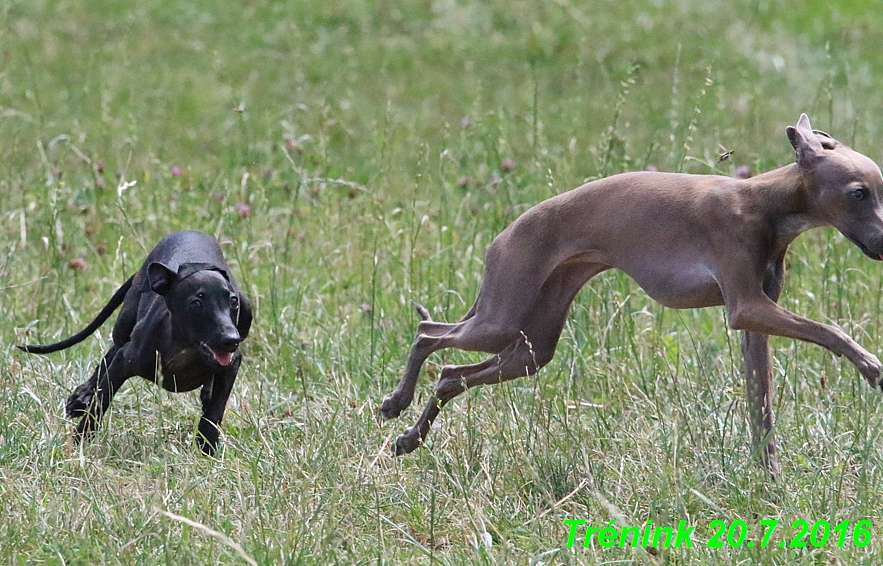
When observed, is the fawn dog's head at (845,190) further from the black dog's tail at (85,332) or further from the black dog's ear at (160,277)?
the black dog's tail at (85,332)

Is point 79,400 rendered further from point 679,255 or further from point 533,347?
point 679,255

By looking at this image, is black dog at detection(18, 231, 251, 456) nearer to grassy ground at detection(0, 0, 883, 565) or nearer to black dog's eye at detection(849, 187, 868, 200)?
grassy ground at detection(0, 0, 883, 565)

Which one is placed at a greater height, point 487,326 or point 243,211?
point 487,326

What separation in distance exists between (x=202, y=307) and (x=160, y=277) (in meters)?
0.19

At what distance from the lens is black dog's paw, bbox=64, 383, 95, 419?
190 inches

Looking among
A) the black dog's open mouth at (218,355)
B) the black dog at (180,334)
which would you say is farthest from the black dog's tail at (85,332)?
the black dog's open mouth at (218,355)

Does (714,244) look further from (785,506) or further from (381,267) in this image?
(381,267)

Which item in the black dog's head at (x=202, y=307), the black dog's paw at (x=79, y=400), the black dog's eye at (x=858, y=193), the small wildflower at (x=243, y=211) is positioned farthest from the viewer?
the small wildflower at (x=243, y=211)

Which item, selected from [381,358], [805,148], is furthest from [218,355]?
[805,148]

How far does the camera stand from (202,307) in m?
4.44

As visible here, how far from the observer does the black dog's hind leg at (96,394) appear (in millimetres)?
4621

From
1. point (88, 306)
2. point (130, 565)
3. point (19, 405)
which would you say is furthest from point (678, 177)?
point (88, 306)

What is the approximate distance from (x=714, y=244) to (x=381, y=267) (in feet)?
9.65

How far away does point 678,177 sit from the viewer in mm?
4270
